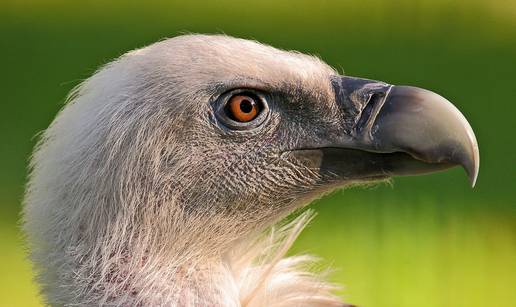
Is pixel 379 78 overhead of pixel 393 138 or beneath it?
beneath

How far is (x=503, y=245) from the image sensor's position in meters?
3.58

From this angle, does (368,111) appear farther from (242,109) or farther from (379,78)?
(379,78)

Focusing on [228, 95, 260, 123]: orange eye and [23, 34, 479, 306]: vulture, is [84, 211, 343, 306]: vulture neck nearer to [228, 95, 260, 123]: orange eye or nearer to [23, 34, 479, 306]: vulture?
[23, 34, 479, 306]: vulture

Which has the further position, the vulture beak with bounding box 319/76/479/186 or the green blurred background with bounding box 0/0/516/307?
the green blurred background with bounding box 0/0/516/307

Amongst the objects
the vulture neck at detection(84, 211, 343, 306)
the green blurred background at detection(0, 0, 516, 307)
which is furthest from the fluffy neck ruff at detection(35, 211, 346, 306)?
the green blurred background at detection(0, 0, 516, 307)

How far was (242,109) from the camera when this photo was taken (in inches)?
69.4

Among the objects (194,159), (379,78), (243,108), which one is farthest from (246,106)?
(379,78)

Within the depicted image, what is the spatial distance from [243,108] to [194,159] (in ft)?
0.40

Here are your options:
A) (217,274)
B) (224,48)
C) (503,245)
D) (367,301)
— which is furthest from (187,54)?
(503,245)

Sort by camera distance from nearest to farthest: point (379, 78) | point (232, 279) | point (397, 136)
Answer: point (397, 136) → point (232, 279) → point (379, 78)

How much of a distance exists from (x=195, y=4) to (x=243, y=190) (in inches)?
126

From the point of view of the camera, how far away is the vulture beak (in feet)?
5.48

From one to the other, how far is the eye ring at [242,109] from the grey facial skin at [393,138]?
0.09 metres

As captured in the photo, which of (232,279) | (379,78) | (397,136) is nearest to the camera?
(397,136)
